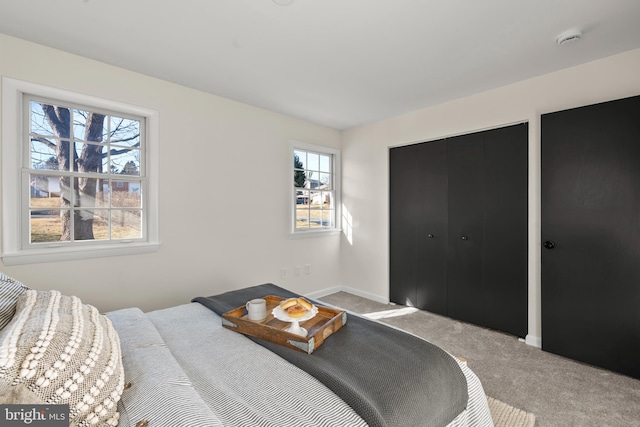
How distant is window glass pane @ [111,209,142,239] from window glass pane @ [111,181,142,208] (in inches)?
2.6

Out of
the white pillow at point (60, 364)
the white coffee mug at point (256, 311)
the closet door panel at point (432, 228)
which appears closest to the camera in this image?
the white pillow at point (60, 364)

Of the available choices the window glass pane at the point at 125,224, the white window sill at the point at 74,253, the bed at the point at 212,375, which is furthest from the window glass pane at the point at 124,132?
the bed at the point at 212,375

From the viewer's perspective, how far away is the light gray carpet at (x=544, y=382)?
5.84 feet

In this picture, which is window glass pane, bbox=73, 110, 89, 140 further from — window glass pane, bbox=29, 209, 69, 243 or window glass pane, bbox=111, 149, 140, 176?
window glass pane, bbox=29, 209, 69, 243

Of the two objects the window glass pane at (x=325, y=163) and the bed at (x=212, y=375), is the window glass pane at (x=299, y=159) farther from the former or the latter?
the bed at (x=212, y=375)

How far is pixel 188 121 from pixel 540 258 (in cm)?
357

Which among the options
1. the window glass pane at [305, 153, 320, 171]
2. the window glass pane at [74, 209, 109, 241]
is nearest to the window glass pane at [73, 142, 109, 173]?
the window glass pane at [74, 209, 109, 241]

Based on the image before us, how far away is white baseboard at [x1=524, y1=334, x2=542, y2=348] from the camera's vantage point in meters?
2.64

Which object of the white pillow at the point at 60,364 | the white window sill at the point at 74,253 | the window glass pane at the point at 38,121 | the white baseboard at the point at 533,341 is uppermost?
the window glass pane at the point at 38,121

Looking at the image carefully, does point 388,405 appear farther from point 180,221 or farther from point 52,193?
point 52,193

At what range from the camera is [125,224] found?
103 inches

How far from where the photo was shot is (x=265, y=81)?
2.74 meters

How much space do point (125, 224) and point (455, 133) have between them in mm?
3457

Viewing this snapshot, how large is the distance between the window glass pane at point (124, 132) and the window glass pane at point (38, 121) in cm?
41
